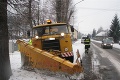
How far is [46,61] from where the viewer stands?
8.30 meters

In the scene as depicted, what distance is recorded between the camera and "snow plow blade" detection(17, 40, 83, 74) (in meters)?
7.30

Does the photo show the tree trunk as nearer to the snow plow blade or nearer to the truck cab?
the snow plow blade

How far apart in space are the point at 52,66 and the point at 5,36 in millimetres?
2157

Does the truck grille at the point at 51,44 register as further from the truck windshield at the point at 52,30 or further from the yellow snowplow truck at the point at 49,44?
the truck windshield at the point at 52,30

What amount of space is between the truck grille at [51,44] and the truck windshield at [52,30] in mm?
506

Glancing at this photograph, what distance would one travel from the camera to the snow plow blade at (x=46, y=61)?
7298 millimetres

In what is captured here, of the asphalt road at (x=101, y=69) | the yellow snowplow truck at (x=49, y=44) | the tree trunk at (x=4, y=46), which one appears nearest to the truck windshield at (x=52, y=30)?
the yellow snowplow truck at (x=49, y=44)

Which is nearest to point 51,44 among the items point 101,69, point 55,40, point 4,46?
point 55,40

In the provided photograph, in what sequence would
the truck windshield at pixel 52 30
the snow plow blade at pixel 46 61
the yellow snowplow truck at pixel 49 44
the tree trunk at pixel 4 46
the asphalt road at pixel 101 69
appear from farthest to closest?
the truck windshield at pixel 52 30 < the asphalt road at pixel 101 69 < the yellow snowplow truck at pixel 49 44 < the tree trunk at pixel 4 46 < the snow plow blade at pixel 46 61

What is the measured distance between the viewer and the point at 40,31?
11.3 m

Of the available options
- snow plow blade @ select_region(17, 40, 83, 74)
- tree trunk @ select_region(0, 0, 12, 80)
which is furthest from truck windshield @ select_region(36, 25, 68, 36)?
tree trunk @ select_region(0, 0, 12, 80)

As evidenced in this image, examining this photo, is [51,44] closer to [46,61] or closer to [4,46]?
[46,61]

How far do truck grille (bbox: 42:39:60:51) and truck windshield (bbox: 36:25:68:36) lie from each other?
1.66 ft

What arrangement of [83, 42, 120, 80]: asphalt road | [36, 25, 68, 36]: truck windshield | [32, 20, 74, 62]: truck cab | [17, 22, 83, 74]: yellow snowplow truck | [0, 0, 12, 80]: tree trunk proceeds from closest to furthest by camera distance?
[0, 0, 12, 80]: tree trunk < [17, 22, 83, 74]: yellow snowplow truck < [83, 42, 120, 80]: asphalt road < [32, 20, 74, 62]: truck cab < [36, 25, 68, 36]: truck windshield
